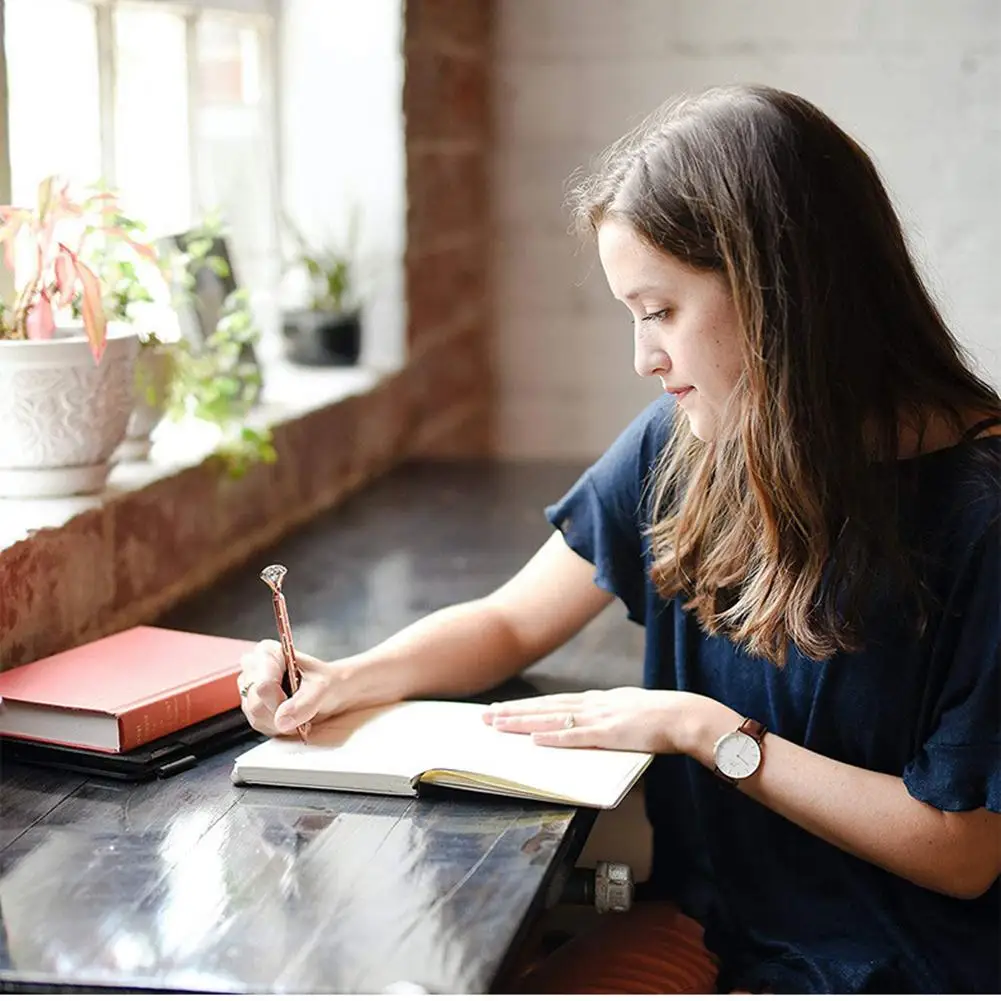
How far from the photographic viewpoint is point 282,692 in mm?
1375

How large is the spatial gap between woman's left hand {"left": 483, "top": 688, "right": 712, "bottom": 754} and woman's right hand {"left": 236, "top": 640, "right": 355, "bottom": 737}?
157mm

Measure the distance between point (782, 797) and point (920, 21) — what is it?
7.39ft

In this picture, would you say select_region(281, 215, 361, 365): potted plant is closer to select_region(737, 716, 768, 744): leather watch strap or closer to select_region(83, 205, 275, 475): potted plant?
select_region(83, 205, 275, 475): potted plant

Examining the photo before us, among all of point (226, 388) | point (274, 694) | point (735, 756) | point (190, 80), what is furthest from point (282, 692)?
point (190, 80)

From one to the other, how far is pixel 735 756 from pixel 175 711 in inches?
Answer: 20.1

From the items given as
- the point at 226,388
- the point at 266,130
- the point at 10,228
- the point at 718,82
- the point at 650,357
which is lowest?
the point at 226,388

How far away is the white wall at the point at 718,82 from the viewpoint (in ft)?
10.3

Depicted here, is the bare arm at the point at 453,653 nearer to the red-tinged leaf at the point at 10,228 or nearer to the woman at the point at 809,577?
the woman at the point at 809,577

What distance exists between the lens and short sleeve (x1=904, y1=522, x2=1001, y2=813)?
4.15ft

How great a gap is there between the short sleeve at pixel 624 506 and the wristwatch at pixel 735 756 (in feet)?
0.93

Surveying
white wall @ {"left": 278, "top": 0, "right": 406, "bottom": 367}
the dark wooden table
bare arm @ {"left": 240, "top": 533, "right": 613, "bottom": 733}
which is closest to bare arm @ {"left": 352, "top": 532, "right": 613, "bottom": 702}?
bare arm @ {"left": 240, "top": 533, "right": 613, "bottom": 733}

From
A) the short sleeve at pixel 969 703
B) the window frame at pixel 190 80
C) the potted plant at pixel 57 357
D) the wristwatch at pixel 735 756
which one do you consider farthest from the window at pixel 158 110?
the short sleeve at pixel 969 703

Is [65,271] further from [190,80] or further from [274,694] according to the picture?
[190,80]

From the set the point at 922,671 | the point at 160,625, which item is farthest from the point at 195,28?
the point at 922,671
